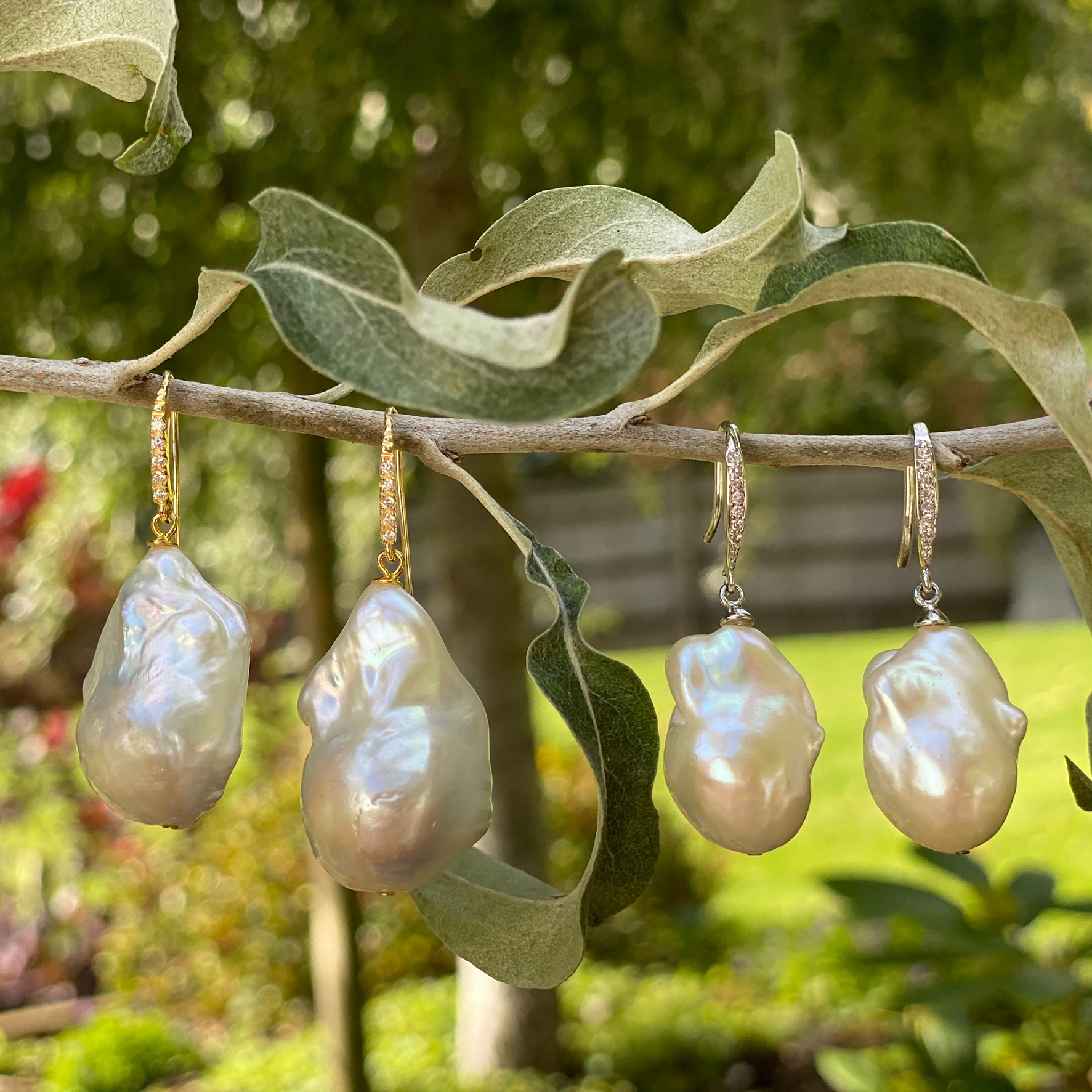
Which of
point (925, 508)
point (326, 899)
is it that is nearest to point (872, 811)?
point (326, 899)

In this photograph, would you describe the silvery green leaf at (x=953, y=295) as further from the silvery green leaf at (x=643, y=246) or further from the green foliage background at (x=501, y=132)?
the green foliage background at (x=501, y=132)

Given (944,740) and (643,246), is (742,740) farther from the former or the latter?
(643,246)

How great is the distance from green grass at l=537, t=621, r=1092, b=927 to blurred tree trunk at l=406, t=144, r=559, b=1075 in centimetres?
72

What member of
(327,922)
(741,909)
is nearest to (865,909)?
(327,922)

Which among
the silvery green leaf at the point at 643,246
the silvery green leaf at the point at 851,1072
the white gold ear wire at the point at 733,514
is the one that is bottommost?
the silvery green leaf at the point at 851,1072

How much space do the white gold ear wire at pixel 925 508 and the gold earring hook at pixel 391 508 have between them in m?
0.18

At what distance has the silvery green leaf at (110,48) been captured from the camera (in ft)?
1.31

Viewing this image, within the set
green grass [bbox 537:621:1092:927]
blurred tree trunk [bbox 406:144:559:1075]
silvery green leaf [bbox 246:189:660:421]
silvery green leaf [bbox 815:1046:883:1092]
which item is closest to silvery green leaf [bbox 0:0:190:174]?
silvery green leaf [bbox 246:189:660:421]

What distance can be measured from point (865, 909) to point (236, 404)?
1.41m

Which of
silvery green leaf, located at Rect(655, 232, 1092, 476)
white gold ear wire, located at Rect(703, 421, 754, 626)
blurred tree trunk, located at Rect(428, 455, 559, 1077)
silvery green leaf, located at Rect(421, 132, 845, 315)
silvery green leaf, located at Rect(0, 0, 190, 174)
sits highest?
silvery green leaf, located at Rect(0, 0, 190, 174)

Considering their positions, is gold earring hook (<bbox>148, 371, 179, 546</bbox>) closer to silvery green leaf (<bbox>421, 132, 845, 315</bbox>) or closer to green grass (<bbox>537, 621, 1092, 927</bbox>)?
silvery green leaf (<bbox>421, 132, 845, 315</bbox>)

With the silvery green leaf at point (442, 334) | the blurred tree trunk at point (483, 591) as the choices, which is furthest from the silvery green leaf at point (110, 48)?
the blurred tree trunk at point (483, 591)

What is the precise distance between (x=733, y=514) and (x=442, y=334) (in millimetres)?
151

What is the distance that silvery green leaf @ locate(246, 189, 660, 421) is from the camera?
292 mm
